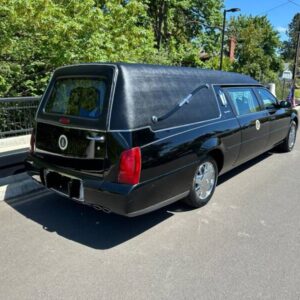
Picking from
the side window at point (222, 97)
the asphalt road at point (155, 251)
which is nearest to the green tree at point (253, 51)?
the side window at point (222, 97)

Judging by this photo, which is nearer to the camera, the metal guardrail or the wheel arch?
the wheel arch

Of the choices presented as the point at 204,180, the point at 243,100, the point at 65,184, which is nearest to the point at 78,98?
the point at 65,184

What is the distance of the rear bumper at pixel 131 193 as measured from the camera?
3273 millimetres

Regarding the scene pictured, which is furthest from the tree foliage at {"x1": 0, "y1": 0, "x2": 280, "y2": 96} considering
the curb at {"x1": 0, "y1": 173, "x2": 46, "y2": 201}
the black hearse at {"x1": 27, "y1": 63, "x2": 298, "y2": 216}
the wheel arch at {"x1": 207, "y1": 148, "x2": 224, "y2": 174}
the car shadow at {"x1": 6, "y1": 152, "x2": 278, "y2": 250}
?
the wheel arch at {"x1": 207, "y1": 148, "x2": 224, "y2": 174}

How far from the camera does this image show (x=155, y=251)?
3.36 meters

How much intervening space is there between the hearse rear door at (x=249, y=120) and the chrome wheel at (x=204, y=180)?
833 mm

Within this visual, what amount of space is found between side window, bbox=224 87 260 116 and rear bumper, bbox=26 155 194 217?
1740 mm

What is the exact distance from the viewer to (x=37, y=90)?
10.5m

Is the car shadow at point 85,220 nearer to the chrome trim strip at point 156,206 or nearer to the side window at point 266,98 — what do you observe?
the chrome trim strip at point 156,206

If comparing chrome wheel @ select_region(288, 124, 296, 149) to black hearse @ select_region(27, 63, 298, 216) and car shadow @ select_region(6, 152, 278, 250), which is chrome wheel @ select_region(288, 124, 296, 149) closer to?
black hearse @ select_region(27, 63, 298, 216)

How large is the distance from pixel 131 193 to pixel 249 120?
281cm

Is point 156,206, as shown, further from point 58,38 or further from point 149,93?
point 58,38

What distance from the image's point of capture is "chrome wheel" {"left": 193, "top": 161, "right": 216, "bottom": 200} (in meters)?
4.25

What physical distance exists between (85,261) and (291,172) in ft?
14.2
